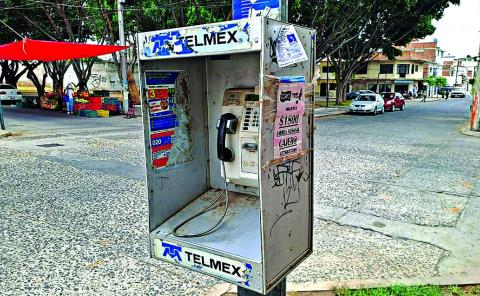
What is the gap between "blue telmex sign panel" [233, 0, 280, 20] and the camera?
7.57 feet

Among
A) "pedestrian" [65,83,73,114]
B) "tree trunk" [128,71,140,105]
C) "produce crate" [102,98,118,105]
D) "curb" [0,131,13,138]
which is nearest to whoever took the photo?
"curb" [0,131,13,138]

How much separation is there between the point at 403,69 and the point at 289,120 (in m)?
54.4

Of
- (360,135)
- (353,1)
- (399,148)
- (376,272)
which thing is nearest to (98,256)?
(376,272)

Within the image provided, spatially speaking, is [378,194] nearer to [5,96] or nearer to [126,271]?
[126,271]

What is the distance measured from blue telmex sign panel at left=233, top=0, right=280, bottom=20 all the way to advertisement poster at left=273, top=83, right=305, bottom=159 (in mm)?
581

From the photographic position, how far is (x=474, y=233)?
4.04 meters

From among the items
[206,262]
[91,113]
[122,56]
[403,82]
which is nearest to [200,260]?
[206,262]

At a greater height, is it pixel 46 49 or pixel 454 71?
pixel 454 71

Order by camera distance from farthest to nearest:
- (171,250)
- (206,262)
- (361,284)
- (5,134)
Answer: (5,134), (361,284), (171,250), (206,262)

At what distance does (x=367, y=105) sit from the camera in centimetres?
2106

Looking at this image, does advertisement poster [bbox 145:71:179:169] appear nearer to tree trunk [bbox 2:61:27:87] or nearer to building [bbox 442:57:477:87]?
tree trunk [bbox 2:61:27:87]

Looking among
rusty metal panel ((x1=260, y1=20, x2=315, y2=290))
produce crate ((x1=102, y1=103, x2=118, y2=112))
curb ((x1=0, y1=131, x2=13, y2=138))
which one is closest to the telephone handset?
rusty metal panel ((x1=260, y1=20, x2=315, y2=290))

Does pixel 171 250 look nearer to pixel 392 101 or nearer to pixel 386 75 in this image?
pixel 392 101

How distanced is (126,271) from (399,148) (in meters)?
8.16
